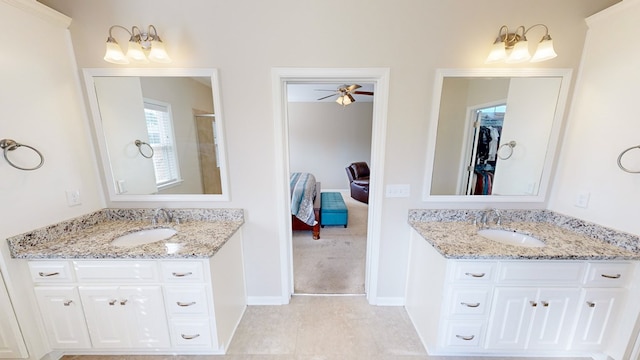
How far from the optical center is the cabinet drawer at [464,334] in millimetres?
1556

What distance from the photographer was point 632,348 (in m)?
1.50

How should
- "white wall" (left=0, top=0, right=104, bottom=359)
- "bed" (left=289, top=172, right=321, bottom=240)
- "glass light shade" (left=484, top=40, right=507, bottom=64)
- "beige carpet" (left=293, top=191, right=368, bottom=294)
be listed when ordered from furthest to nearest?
"bed" (left=289, top=172, right=321, bottom=240), "beige carpet" (left=293, top=191, right=368, bottom=294), "glass light shade" (left=484, top=40, right=507, bottom=64), "white wall" (left=0, top=0, right=104, bottom=359)

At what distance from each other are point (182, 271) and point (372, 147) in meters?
1.69

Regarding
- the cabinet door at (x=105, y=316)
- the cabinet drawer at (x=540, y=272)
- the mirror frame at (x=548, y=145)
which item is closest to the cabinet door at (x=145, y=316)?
the cabinet door at (x=105, y=316)

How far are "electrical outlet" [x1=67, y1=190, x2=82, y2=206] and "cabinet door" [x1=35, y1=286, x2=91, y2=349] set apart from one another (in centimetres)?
60

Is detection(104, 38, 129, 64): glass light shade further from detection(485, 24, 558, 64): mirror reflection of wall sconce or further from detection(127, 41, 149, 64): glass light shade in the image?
detection(485, 24, 558, 64): mirror reflection of wall sconce

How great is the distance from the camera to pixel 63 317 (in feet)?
5.04

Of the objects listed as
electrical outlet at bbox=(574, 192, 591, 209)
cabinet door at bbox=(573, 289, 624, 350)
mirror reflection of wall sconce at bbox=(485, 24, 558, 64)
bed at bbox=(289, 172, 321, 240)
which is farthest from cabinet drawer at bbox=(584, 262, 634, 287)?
bed at bbox=(289, 172, 321, 240)

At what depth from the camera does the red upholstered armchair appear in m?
5.44

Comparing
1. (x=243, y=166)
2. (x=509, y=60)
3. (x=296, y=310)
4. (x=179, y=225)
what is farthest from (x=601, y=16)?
(x=179, y=225)

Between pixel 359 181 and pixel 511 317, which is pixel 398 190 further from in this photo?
pixel 359 181

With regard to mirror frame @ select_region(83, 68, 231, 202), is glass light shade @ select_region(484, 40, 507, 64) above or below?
above

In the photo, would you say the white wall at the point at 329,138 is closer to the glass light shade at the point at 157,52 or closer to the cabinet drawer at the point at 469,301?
the glass light shade at the point at 157,52

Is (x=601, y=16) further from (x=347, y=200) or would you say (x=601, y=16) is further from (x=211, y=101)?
(x=347, y=200)
